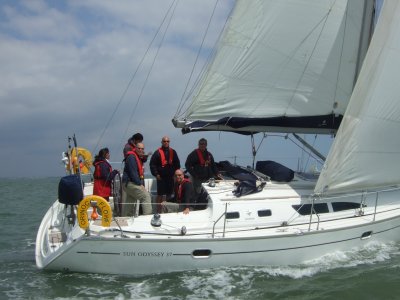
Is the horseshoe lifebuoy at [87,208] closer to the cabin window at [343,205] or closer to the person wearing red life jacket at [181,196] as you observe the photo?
the person wearing red life jacket at [181,196]

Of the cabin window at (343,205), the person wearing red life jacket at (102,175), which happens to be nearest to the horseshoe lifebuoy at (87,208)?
the person wearing red life jacket at (102,175)

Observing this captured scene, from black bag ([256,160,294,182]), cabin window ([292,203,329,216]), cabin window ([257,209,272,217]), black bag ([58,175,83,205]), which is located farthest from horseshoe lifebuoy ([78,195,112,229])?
black bag ([256,160,294,182])

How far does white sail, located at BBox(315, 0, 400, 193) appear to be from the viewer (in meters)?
7.67

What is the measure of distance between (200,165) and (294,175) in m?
2.14

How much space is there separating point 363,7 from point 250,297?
604 centimetres

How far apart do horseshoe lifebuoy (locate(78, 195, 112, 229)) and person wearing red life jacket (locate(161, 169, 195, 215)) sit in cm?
134

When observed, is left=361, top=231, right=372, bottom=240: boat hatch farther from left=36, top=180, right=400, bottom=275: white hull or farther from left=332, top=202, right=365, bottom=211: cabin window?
left=332, top=202, right=365, bottom=211: cabin window

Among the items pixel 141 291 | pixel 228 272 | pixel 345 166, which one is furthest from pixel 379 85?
pixel 141 291

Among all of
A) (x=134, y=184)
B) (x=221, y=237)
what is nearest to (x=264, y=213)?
(x=221, y=237)

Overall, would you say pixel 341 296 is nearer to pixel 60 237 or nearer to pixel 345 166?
pixel 345 166

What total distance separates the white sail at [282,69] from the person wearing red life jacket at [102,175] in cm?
170

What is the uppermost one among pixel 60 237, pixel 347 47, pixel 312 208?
pixel 347 47

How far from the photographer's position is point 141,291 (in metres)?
6.58

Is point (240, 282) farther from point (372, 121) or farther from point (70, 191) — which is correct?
point (372, 121)
